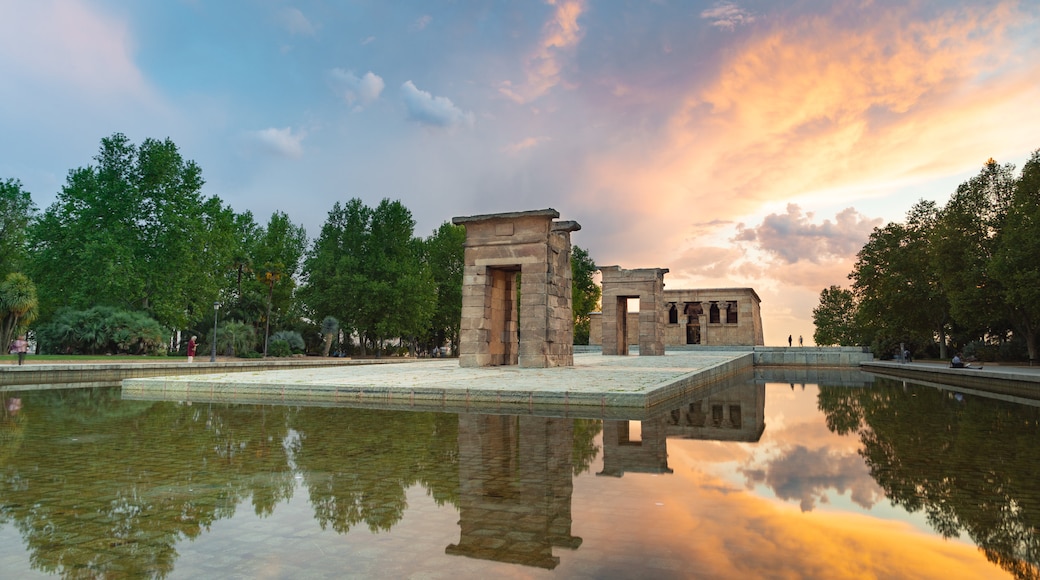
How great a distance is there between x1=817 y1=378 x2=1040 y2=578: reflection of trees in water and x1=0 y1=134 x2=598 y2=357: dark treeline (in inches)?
1136

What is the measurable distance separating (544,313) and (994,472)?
1296 centimetres

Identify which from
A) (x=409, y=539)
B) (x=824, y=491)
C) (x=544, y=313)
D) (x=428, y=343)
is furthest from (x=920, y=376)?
(x=428, y=343)

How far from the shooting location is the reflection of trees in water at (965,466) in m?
3.65

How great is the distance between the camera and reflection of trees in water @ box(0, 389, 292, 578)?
10.6 ft

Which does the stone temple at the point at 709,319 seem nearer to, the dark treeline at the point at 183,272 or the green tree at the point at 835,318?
the dark treeline at the point at 183,272

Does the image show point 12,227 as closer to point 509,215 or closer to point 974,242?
point 509,215

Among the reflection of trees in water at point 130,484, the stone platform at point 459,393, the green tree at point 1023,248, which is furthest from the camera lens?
the green tree at point 1023,248

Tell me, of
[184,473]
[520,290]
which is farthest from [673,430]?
[520,290]

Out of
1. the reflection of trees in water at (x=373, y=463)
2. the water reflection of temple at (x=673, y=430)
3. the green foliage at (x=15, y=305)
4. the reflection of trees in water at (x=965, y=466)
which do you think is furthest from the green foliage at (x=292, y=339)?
the reflection of trees in water at (x=965, y=466)

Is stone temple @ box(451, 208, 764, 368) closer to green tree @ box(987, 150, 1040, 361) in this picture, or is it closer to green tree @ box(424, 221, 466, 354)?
green tree @ box(987, 150, 1040, 361)

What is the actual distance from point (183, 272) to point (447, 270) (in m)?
19.7

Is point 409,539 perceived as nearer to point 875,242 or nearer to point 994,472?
point 994,472

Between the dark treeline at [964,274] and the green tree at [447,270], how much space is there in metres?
29.6

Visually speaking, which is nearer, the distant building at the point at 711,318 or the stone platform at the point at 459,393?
the stone platform at the point at 459,393
